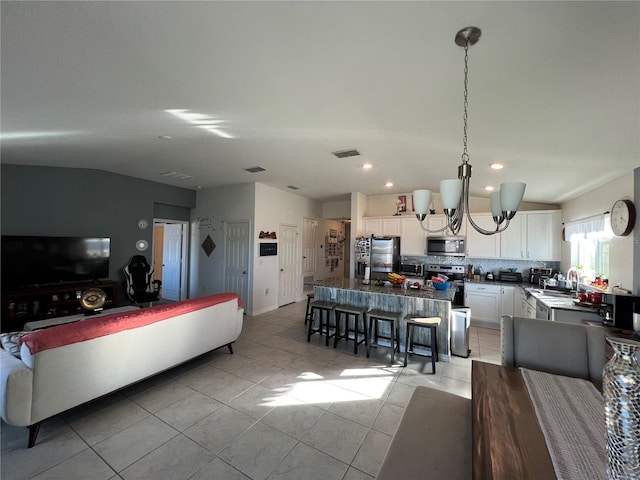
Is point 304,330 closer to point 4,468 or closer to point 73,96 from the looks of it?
point 4,468

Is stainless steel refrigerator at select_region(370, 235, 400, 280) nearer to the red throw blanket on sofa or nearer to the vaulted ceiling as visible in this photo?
the vaulted ceiling

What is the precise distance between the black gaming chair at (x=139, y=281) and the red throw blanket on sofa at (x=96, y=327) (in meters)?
2.83

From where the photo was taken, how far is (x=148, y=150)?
3527 mm

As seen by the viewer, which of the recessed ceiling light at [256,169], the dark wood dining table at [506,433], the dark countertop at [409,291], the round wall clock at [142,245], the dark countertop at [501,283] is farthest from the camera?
the round wall clock at [142,245]

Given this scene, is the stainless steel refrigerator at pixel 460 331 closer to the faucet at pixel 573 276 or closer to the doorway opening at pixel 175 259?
the faucet at pixel 573 276

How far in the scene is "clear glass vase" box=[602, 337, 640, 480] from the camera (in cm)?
77

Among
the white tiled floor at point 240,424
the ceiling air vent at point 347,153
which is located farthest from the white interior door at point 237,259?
the ceiling air vent at point 347,153

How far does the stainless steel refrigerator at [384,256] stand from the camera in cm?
564

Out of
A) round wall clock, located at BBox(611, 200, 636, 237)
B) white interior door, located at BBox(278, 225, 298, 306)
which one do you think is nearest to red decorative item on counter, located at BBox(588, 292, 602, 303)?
round wall clock, located at BBox(611, 200, 636, 237)

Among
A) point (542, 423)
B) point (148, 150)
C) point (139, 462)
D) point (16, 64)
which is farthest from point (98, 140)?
point (542, 423)

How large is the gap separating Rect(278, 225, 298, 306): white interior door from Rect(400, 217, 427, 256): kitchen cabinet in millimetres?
2628

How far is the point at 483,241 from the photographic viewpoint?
5.06 meters

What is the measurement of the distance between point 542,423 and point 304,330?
368cm

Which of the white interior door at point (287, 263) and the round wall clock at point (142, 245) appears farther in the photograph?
the white interior door at point (287, 263)
